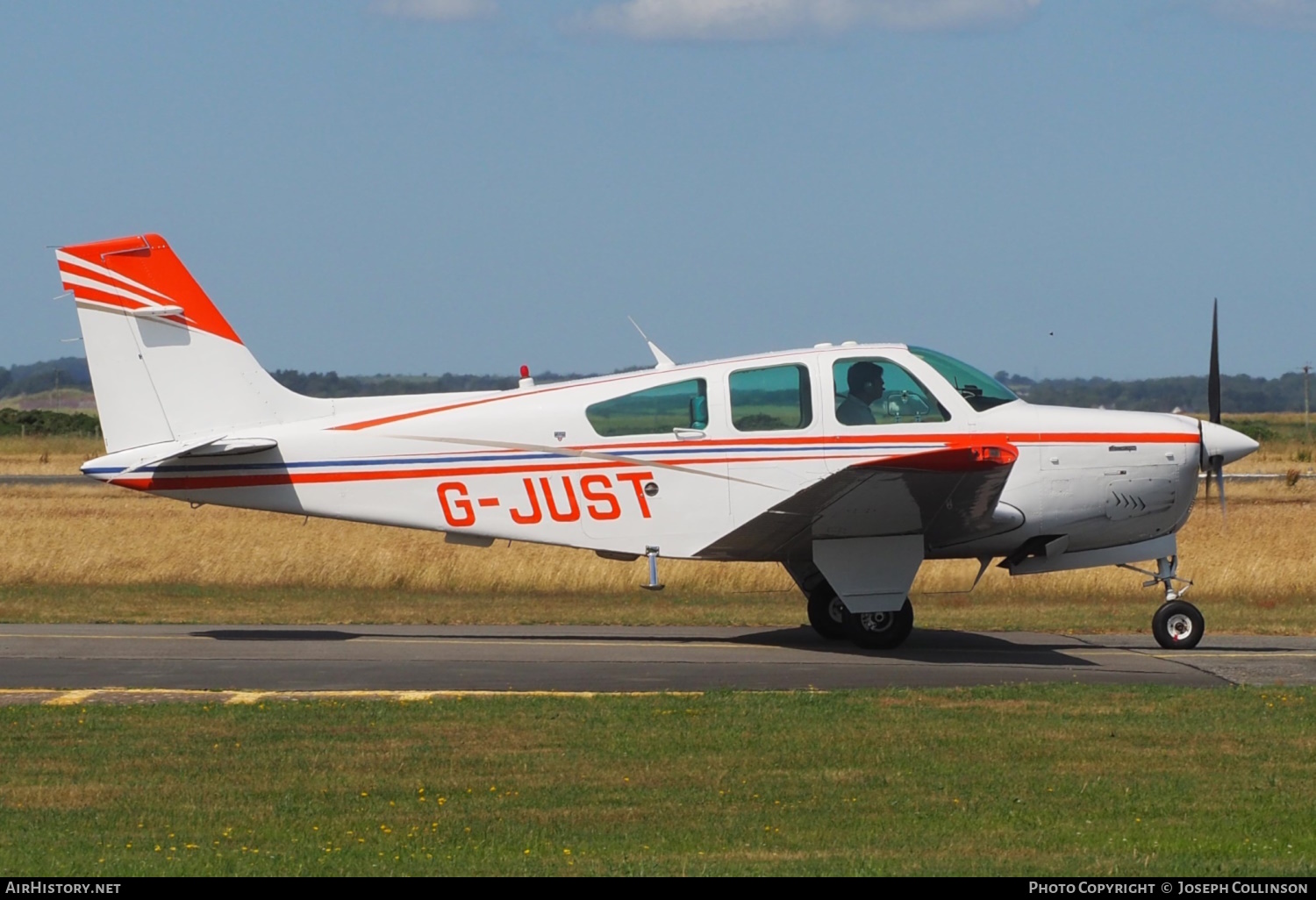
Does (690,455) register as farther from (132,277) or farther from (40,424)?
(40,424)

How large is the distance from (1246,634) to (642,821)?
33.4 feet

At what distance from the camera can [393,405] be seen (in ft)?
46.1

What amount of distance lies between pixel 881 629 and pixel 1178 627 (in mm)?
2738

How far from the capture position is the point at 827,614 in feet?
47.4

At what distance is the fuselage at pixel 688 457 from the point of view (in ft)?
43.2

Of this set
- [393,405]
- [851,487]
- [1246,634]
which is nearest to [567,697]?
[851,487]

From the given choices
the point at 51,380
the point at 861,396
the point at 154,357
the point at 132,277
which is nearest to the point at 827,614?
the point at 861,396

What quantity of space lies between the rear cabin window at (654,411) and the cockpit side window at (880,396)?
1.23 m

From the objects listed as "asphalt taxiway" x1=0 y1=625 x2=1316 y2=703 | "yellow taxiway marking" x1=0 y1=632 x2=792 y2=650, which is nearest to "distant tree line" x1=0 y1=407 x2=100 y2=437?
"yellow taxiway marking" x1=0 y1=632 x2=792 y2=650

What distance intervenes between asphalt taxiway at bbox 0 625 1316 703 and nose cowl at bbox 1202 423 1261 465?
182cm

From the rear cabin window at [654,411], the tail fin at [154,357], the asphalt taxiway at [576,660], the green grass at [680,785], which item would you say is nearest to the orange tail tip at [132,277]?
the tail fin at [154,357]

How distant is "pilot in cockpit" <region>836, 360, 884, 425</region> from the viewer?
13.1 m

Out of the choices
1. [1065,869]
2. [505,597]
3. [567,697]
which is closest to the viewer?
[1065,869]

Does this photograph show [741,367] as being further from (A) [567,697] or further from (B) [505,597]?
(B) [505,597]
